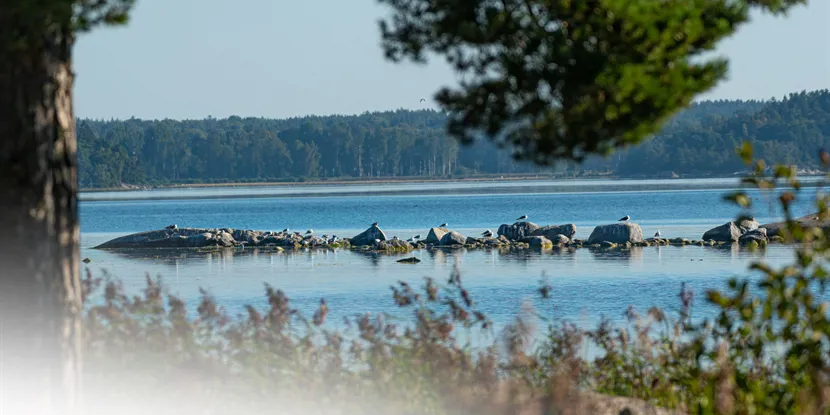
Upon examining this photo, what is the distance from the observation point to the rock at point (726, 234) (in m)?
39.2

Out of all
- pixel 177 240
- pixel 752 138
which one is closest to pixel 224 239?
pixel 177 240

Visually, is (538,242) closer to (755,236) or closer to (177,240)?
(755,236)

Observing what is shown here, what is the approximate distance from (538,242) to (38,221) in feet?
111

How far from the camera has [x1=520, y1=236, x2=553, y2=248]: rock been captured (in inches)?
1540

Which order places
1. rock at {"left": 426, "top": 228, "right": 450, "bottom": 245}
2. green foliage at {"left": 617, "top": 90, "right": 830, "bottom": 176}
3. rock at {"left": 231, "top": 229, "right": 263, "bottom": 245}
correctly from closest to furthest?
rock at {"left": 426, "top": 228, "right": 450, "bottom": 245} → rock at {"left": 231, "top": 229, "right": 263, "bottom": 245} → green foliage at {"left": 617, "top": 90, "right": 830, "bottom": 176}

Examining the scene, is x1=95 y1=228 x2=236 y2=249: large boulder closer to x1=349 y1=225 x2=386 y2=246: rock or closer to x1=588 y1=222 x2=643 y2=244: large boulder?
x1=349 y1=225 x2=386 y2=246: rock

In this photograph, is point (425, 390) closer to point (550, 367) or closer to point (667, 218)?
point (550, 367)

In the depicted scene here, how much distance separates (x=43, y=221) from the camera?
6656 mm

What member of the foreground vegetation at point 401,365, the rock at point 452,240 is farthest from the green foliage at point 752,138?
the foreground vegetation at point 401,365

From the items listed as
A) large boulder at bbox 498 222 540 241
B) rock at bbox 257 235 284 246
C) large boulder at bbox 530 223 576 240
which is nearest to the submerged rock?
large boulder at bbox 530 223 576 240

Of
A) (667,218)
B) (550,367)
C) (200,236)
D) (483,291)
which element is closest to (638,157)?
(667,218)

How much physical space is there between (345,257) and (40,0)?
97.2 ft

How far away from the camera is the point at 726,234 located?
130ft

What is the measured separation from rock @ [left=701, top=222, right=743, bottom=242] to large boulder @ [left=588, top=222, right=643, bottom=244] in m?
2.50
